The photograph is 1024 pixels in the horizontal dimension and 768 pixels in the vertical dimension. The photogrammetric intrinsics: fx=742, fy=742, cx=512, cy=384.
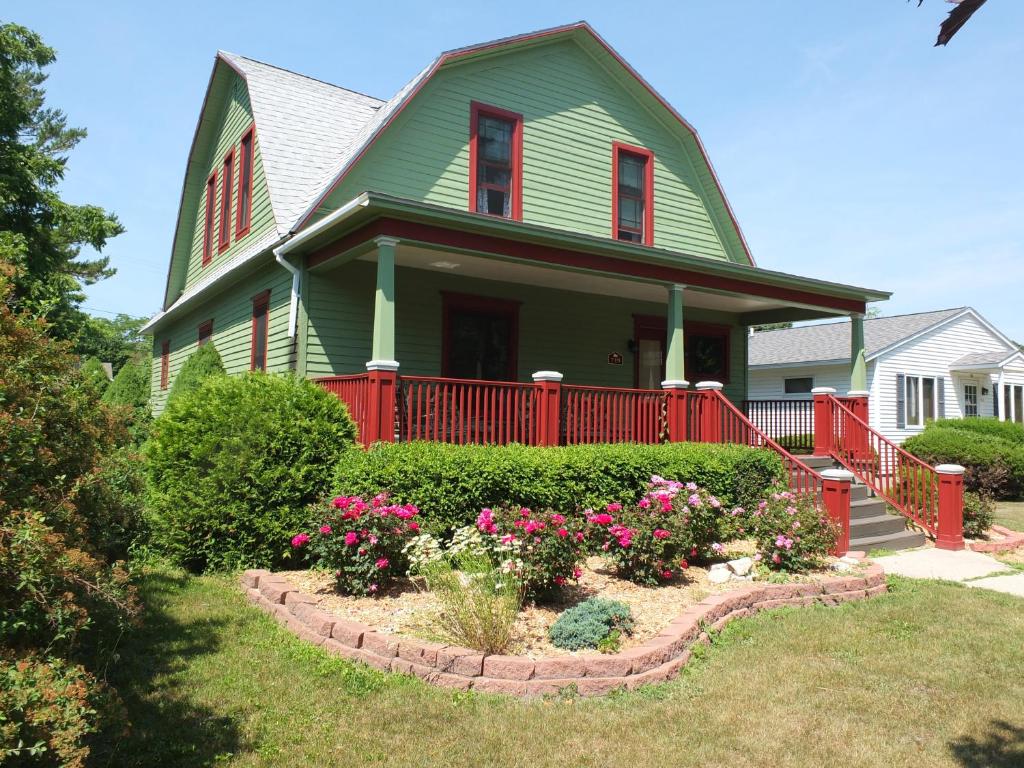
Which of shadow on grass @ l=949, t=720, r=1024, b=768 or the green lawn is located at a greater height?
the green lawn

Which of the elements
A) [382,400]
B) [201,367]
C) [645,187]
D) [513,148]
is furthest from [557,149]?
[201,367]

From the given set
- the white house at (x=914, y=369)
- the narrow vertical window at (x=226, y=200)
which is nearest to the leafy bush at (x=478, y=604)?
the narrow vertical window at (x=226, y=200)

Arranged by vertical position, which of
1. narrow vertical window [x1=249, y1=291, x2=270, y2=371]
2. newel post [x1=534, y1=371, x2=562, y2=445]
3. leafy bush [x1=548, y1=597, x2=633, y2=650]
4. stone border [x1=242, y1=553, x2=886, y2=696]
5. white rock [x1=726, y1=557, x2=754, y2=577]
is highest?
narrow vertical window [x1=249, y1=291, x2=270, y2=371]

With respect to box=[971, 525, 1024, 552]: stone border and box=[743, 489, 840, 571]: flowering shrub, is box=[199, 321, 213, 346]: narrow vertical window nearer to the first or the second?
box=[743, 489, 840, 571]: flowering shrub

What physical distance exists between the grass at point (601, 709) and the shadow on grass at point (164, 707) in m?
0.01

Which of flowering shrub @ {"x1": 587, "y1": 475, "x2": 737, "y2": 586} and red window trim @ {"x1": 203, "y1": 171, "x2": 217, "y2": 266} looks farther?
red window trim @ {"x1": 203, "y1": 171, "x2": 217, "y2": 266}

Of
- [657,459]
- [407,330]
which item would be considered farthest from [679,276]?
[407,330]

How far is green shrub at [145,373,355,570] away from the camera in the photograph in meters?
7.30

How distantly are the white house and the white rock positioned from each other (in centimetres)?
1722

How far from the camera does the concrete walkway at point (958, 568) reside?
7750 mm

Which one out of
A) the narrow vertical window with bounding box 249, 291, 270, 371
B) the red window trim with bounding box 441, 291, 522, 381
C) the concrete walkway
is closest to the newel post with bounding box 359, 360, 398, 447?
the red window trim with bounding box 441, 291, 522, 381

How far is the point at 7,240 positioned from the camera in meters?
16.3

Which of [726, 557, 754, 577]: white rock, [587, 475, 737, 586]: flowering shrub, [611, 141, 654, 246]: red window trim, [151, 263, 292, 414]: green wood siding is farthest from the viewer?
[611, 141, 654, 246]: red window trim

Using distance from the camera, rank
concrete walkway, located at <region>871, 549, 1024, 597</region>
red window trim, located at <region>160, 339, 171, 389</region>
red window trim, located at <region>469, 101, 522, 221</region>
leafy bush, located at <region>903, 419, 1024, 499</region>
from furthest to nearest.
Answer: red window trim, located at <region>160, 339, 171, 389</region> → leafy bush, located at <region>903, 419, 1024, 499</region> → red window trim, located at <region>469, 101, 522, 221</region> → concrete walkway, located at <region>871, 549, 1024, 597</region>
